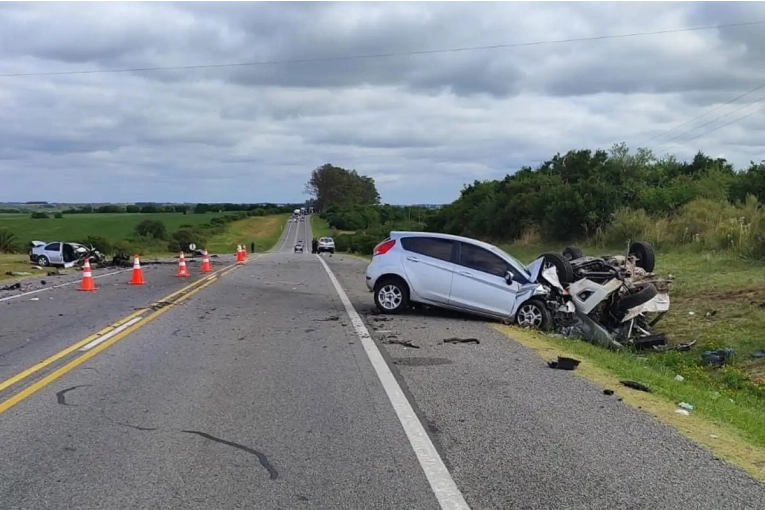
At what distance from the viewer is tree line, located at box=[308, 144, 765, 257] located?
28.2 meters

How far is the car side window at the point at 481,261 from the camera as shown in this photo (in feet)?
49.7

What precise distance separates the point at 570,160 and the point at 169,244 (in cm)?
4876

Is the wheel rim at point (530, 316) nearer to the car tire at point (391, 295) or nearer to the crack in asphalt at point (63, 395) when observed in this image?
the car tire at point (391, 295)

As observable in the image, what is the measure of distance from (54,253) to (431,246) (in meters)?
30.9

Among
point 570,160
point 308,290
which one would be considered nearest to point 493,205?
point 570,160

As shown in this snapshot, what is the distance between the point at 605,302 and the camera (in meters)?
15.5

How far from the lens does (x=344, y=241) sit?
99.6 meters

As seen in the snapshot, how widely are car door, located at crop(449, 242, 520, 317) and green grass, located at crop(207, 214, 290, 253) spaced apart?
77.6 m

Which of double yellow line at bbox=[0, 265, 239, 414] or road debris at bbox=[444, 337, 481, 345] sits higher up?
road debris at bbox=[444, 337, 481, 345]

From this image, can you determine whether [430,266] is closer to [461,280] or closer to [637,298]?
[461,280]

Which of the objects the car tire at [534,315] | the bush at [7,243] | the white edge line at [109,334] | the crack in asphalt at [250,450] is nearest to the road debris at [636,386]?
the crack in asphalt at [250,450]

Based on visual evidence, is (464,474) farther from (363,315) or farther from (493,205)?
(493,205)

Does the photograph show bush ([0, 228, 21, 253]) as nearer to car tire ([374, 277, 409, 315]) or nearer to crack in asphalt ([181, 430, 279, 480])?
car tire ([374, 277, 409, 315])

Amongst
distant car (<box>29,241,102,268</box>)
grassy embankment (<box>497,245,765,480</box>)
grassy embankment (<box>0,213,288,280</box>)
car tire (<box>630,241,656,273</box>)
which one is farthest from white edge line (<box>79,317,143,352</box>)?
grassy embankment (<box>0,213,288,280</box>)
